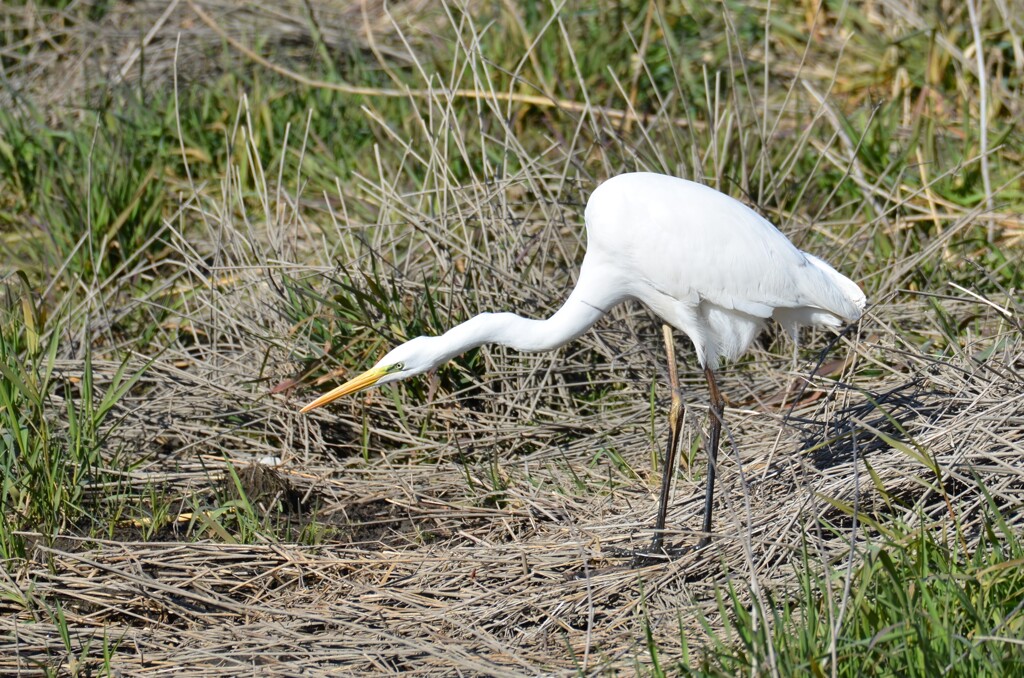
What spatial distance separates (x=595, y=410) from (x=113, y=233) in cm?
219

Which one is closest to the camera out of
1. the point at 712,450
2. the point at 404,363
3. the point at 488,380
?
the point at 404,363

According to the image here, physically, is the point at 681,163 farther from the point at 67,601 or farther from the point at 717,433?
the point at 67,601

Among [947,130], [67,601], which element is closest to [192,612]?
[67,601]

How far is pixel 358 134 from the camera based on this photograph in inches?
226

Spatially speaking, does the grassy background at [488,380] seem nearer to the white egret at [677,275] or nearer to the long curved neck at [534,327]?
the white egret at [677,275]

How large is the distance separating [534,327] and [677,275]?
0.46 m

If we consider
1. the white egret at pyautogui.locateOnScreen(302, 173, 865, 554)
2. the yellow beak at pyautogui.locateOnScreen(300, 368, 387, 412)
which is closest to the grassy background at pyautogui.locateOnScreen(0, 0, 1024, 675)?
the white egret at pyautogui.locateOnScreen(302, 173, 865, 554)

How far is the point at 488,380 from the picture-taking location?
13.0 feet

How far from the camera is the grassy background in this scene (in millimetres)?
2773

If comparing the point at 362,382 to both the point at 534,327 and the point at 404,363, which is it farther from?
the point at 534,327

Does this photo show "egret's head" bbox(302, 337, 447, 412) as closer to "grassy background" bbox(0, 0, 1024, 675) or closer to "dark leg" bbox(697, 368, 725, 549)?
"grassy background" bbox(0, 0, 1024, 675)

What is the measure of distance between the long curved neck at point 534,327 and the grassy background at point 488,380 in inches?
20.3

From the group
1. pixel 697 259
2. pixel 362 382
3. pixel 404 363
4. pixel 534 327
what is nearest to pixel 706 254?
pixel 697 259

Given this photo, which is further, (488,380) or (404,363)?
(488,380)
